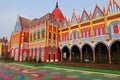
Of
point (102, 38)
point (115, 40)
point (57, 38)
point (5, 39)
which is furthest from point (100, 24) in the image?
point (5, 39)

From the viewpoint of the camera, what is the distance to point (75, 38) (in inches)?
1132

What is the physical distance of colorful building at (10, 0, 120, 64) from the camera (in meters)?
22.4

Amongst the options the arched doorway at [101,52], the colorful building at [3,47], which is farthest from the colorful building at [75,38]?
the colorful building at [3,47]

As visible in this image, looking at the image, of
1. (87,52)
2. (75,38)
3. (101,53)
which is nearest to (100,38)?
(101,53)

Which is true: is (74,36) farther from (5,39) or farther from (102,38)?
(5,39)

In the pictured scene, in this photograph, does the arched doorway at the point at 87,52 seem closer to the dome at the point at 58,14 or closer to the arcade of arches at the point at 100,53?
the arcade of arches at the point at 100,53

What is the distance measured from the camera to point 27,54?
120ft

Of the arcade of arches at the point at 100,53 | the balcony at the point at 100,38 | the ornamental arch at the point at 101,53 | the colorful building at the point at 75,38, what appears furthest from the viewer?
the balcony at the point at 100,38

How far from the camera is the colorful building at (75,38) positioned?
73.4ft

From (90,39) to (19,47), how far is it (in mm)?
23347

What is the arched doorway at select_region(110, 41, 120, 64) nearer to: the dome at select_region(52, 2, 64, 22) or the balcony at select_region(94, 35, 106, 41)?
the balcony at select_region(94, 35, 106, 41)

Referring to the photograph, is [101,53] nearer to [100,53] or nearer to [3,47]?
[100,53]

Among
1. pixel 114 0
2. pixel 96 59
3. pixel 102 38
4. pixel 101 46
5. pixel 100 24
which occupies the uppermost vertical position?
pixel 114 0

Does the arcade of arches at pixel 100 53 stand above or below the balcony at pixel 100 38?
below
